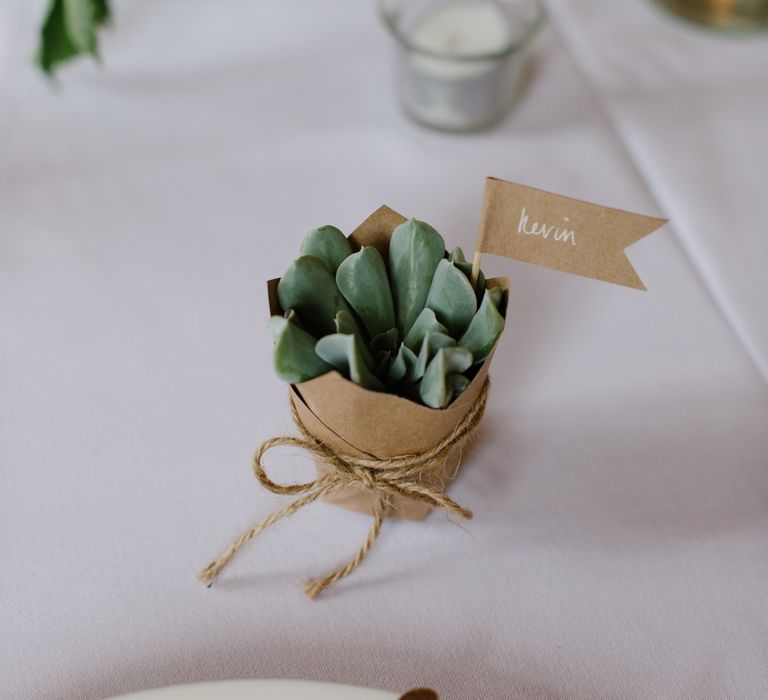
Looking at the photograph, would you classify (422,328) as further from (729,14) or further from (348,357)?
(729,14)

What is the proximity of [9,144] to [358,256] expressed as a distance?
0.42 m

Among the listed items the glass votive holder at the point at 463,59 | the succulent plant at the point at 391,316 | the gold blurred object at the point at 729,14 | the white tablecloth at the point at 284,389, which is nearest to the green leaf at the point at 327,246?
the succulent plant at the point at 391,316

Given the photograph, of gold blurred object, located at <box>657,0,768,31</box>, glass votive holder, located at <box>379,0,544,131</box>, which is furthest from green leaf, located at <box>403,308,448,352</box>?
gold blurred object, located at <box>657,0,768,31</box>

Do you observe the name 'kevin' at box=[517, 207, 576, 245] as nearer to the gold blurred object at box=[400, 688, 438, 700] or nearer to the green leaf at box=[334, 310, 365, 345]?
the green leaf at box=[334, 310, 365, 345]


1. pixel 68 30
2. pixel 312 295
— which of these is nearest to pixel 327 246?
pixel 312 295

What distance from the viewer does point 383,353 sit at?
1.35ft

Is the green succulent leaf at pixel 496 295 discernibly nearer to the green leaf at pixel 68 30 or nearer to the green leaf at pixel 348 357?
the green leaf at pixel 348 357

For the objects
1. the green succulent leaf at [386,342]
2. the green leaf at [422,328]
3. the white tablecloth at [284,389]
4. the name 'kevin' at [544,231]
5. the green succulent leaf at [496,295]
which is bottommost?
the white tablecloth at [284,389]

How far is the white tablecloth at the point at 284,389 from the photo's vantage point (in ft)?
1.43

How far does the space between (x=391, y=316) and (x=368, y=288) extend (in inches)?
1.0

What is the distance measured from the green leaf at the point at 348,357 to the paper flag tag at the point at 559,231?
0.08 m

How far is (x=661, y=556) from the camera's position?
47 centimetres

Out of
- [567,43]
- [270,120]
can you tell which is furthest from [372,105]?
[567,43]

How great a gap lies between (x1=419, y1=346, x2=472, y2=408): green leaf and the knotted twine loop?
0.12 ft
